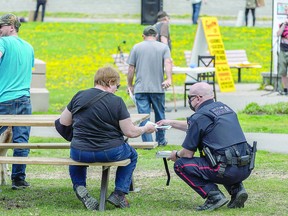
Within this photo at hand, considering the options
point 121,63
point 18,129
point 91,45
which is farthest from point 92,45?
point 18,129

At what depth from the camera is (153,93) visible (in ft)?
40.1

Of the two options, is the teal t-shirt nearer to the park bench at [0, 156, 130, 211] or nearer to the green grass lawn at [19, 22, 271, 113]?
the park bench at [0, 156, 130, 211]

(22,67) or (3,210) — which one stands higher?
(22,67)

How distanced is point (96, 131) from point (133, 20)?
27.8 meters

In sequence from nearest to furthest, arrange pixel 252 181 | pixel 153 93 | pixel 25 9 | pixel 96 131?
pixel 96 131, pixel 252 181, pixel 153 93, pixel 25 9

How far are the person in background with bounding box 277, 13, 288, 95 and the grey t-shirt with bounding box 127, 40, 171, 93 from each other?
23.3 ft

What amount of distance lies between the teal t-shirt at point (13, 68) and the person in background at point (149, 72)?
11.0 ft

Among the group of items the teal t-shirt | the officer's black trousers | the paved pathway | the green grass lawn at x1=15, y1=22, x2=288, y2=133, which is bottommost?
the green grass lawn at x1=15, y1=22, x2=288, y2=133

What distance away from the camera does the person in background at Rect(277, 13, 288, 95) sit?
18.9 metres

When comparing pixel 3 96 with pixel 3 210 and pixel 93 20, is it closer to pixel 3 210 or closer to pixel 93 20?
pixel 3 210

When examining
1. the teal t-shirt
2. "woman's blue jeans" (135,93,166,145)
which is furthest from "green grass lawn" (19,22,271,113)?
the teal t-shirt

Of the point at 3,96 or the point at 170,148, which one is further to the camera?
the point at 170,148

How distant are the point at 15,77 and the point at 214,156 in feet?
7.24

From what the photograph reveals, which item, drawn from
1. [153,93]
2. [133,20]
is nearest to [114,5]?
[133,20]
